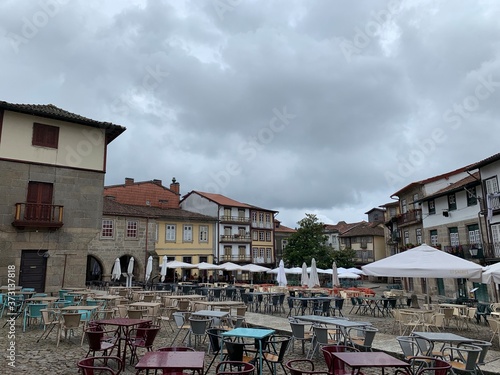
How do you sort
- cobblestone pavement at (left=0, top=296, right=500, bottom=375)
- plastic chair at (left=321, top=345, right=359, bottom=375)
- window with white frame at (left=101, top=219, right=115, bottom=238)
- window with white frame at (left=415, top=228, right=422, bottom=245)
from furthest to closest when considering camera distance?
window with white frame at (left=415, top=228, right=422, bottom=245) < window with white frame at (left=101, top=219, right=115, bottom=238) < cobblestone pavement at (left=0, top=296, right=500, bottom=375) < plastic chair at (left=321, top=345, right=359, bottom=375)

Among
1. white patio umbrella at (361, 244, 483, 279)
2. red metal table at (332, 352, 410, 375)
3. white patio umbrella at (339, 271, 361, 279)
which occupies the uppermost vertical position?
white patio umbrella at (361, 244, 483, 279)

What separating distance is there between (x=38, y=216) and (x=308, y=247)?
26.9 metres

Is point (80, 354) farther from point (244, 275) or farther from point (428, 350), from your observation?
point (244, 275)

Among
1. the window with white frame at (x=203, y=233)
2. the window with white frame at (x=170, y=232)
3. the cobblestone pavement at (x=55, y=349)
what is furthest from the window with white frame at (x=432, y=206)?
the window with white frame at (x=170, y=232)

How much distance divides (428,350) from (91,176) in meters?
17.2

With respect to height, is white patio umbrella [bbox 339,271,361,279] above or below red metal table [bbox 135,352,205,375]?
above

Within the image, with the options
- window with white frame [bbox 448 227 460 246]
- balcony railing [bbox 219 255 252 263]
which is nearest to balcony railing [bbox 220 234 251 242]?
balcony railing [bbox 219 255 252 263]

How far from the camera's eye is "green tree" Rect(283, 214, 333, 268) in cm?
3931

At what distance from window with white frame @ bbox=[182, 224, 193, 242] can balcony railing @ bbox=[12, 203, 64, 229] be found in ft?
62.1

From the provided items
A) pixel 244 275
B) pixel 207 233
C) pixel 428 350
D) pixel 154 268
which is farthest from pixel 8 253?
pixel 244 275

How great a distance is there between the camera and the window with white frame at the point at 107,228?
29984 mm

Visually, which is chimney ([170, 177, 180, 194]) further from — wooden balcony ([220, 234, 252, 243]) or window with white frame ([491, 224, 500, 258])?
window with white frame ([491, 224, 500, 258])

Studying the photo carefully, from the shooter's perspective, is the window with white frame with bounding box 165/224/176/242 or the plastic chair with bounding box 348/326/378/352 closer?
the plastic chair with bounding box 348/326/378/352

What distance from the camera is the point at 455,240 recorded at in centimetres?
2552
